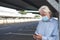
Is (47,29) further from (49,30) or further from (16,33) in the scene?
(16,33)

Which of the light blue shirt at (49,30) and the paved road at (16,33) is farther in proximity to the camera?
the paved road at (16,33)

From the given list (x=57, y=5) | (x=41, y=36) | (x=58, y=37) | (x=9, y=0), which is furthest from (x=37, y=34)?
(x=9, y=0)

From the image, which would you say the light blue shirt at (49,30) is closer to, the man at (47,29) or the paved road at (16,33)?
the man at (47,29)

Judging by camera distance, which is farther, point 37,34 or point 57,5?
point 57,5

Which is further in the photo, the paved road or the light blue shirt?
the paved road

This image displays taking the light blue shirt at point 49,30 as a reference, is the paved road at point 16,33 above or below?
below

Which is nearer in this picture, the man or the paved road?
the man

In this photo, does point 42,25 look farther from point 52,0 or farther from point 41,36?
point 52,0

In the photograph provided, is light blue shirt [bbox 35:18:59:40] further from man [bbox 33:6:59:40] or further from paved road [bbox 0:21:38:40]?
paved road [bbox 0:21:38:40]

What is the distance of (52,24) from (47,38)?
9.8 inches

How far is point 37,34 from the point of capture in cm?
421

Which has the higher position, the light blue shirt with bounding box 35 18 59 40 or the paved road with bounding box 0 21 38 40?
the light blue shirt with bounding box 35 18 59 40

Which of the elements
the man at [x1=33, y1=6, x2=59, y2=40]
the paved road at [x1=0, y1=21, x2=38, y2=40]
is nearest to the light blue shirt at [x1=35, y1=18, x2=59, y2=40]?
the man at [x1=33, y1=6, x2=59, y2=40]

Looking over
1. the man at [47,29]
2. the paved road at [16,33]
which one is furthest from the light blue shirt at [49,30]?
the paved road at [16,33]
